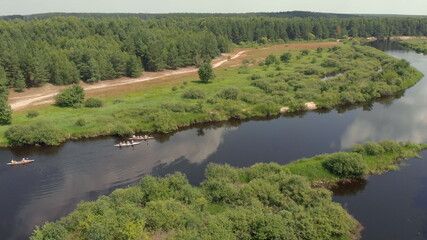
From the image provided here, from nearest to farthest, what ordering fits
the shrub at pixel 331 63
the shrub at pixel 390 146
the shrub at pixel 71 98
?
the shrub at pixel 390 146, the shrub at pixel 71 98, the shrub at pixel 331 63

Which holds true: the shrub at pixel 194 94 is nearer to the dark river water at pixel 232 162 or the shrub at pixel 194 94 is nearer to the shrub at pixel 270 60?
the dark river water at pixel 232 162

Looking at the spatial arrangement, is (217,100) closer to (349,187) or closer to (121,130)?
(121,130)

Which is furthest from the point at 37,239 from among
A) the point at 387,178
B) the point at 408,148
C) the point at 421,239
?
the point at 408,148

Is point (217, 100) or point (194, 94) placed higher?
point (194, 94)

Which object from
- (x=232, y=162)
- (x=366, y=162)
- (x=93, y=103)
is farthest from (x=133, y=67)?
(x=366, y=162)

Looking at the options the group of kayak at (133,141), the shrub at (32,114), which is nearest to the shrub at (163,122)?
the group of kayak at (133,141)

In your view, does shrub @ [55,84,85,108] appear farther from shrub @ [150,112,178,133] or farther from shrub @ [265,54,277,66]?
shrub @ [265,54,277,66]

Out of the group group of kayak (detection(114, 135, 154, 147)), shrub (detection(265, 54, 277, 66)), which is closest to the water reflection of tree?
group of kayak (detection(114, 135, 154, 147))
